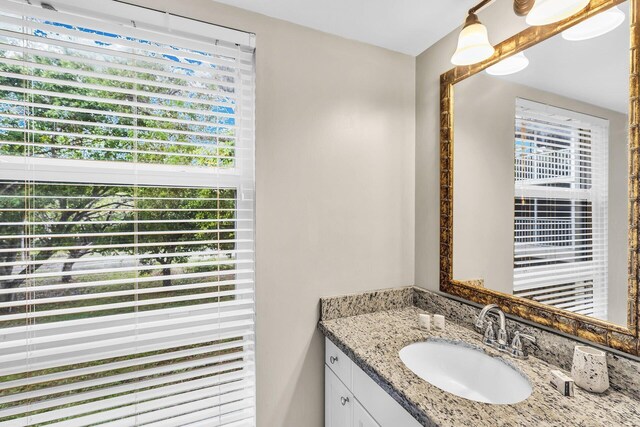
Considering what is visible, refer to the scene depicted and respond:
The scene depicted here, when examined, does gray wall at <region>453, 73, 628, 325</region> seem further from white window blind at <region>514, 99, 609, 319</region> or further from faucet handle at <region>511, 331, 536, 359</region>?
faucet handle at <region>511, 331, 536, 359</region>

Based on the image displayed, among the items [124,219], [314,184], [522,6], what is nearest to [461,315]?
[314,184]

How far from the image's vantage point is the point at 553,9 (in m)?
0.88

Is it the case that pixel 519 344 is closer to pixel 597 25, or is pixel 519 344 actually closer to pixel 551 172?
pixel 551 172

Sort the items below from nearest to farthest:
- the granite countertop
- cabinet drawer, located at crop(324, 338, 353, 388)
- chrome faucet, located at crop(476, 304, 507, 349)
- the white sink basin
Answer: the granite countertop
the white sink basin
chrome faucet, located at crop(476, 304, 507, 349)
cabinet drawer, located at crop(324, 338, 353, 388)

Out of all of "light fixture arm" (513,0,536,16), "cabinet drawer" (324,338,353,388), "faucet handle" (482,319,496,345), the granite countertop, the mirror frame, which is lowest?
"cabinet drawer" (324,338,353,388)

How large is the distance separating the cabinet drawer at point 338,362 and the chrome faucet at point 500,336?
21.9 inches

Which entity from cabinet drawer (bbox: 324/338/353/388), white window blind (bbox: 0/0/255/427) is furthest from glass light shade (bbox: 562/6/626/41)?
cabinet drawer (bbox: 324/338/353/388)

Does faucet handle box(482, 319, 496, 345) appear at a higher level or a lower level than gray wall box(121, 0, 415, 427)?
lower

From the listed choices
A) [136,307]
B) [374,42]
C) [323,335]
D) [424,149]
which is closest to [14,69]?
[136,307]

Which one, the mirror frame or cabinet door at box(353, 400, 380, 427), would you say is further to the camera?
cabinet door at box(353, 400, 380, 427)

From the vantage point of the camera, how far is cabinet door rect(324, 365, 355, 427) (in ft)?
4.09

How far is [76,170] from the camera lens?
1135 millimetres

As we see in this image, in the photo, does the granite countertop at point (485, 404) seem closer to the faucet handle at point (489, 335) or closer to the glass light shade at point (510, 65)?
the faucet handle at point (489, 335)

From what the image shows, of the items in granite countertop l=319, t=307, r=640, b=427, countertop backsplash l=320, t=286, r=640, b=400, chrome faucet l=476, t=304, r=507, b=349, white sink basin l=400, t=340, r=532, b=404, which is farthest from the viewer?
chrome faucet l=476, t=304, r=507, b=349
